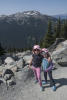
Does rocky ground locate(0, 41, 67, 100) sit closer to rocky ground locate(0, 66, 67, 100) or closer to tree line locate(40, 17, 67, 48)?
rocky ground locate(0, 66, 67, 100)

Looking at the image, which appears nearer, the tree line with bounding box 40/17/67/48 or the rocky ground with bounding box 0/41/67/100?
the rocky ground with bounding box 0/41/67/100

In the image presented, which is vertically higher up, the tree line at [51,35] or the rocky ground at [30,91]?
the rocky ground at [30,91]

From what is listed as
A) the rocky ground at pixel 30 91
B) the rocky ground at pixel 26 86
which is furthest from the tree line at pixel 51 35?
the rocky ground at pixel 30 91

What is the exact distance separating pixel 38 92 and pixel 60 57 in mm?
5145

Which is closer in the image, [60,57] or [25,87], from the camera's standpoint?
[25,87]

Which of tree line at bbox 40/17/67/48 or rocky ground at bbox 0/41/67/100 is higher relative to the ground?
rocky ground at bbox 0/41/67/100

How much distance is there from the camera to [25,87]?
446 inches

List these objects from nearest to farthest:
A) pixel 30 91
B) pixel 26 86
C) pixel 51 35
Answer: pixel 30 91
pixel 26 86
pixel 51 35

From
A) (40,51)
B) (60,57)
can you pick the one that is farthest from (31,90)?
(60,57)

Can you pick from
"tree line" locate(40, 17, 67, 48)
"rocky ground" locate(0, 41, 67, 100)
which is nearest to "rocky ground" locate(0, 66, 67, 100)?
"rocky ground" locate(0, 41, 67, 100)

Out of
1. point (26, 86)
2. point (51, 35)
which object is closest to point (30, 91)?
point (26, 86)

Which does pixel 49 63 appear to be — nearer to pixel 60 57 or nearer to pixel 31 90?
pixel 31 90

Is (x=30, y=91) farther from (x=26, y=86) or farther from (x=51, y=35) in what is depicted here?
(x=51, y=35)

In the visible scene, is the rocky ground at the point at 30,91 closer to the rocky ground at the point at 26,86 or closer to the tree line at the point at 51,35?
the rocky ground at the point at 26,86
